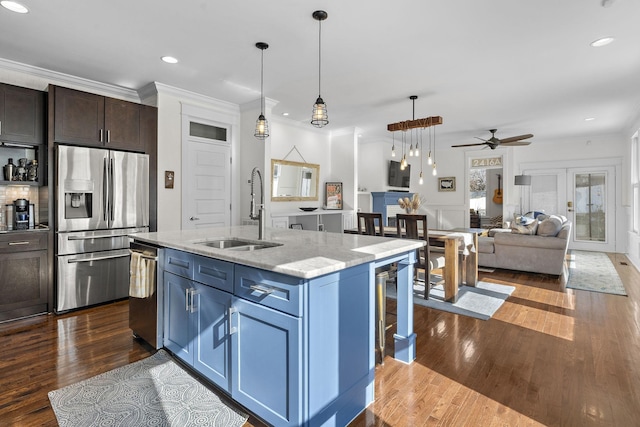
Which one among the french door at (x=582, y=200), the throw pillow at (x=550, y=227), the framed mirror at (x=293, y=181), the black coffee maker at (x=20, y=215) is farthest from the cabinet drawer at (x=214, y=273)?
the french door at (x=582, y=200)

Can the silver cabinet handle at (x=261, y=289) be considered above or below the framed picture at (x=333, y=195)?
below

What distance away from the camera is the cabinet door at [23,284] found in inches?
133

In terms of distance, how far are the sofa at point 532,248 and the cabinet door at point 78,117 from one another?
19.5 feet

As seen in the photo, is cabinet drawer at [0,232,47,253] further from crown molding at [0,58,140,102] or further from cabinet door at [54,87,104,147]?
crown molding at [0,58,140,102]

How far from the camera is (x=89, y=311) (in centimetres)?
372

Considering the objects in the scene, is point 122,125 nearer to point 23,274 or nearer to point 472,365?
point 23,274

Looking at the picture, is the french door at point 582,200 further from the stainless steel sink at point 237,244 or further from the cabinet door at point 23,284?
the cabinet door at point 23,284

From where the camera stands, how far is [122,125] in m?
4.06

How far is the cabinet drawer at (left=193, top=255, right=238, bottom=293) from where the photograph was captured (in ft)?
6.30

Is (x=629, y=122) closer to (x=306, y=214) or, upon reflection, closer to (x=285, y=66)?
(x=306, y=214)

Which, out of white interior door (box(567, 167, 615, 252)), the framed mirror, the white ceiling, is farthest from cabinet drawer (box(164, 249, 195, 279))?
white interior door (box(567, 167, 615, 252))

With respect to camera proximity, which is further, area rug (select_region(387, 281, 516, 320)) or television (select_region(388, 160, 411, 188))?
television (select_region(388, 160, 411, 188))

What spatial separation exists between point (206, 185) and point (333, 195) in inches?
113

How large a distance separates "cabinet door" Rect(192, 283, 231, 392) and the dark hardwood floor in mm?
358
